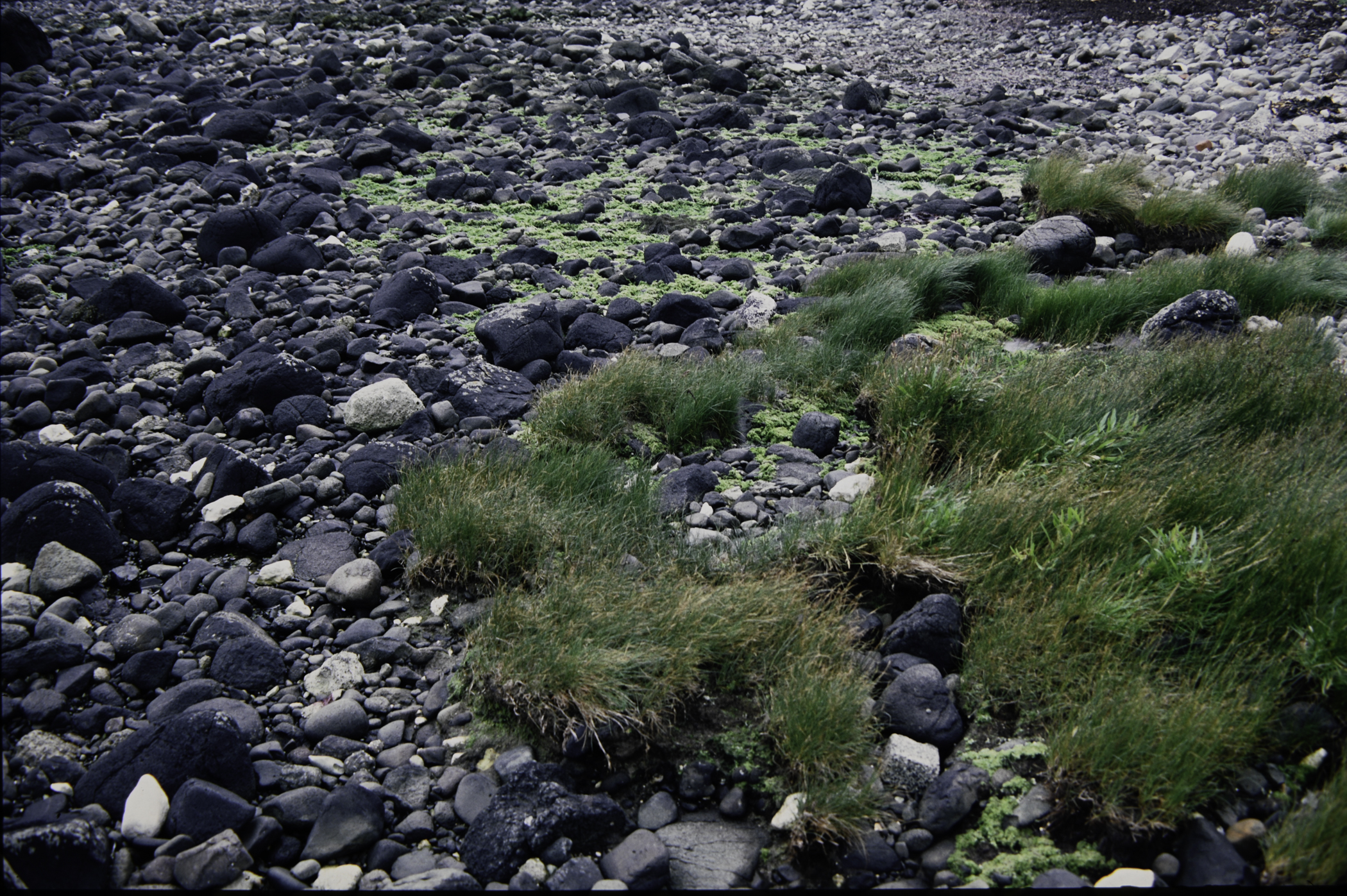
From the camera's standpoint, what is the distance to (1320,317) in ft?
19.2

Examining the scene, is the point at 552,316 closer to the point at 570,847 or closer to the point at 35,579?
the point at 35,579

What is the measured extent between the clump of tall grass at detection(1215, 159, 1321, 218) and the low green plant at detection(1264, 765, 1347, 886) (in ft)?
23.3

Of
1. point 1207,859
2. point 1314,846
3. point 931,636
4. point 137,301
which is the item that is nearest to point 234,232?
point 137,301

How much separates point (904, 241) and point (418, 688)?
5.66 meters

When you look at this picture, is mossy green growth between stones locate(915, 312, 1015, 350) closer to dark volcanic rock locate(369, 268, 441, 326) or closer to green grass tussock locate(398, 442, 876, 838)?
green grass tussock locate(398, 442, 876, 838)

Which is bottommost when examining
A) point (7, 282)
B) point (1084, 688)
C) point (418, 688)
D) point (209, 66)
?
point (418, 688)

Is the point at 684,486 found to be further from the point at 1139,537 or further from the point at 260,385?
the point at 260,385

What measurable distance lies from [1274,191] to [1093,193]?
1814 millimetres

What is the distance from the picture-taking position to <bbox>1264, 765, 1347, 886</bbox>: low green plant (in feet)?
7.47

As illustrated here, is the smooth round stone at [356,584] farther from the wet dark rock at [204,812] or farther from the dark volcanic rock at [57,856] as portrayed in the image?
the dark volcanic rock at [57,856]

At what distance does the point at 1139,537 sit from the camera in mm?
3406

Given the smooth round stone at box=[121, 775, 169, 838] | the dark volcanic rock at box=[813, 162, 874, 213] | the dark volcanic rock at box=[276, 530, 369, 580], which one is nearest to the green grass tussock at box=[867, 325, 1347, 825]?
→ the dark volcanic rock at box=[276, 530, 369, 580]

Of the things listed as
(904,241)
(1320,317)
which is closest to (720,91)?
(904,241)

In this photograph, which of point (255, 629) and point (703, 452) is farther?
point (703, 452)
